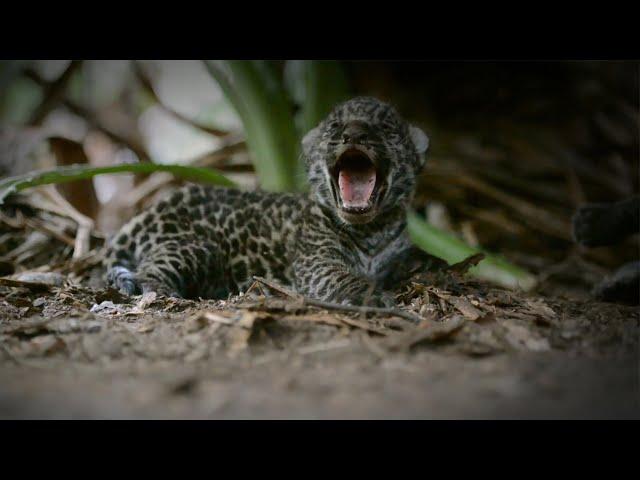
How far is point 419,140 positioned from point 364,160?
0.51 metres

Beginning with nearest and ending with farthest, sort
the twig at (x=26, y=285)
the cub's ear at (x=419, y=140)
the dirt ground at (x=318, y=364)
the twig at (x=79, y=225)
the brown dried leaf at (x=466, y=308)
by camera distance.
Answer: the dirt ground at (x=318, y=364), the brown dried leaf at (x=466, y=308), the twig at (x=26, y=285), the cub's ear at (x=419, y=140), the twig at (x=79, y=225)

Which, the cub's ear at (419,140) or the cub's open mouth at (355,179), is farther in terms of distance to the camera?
the cub's ear at (419,140)

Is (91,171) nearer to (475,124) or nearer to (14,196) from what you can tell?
(14,196)

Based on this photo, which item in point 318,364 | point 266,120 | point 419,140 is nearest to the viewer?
point 318,364

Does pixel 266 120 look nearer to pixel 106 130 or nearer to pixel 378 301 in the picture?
pixel 106 130

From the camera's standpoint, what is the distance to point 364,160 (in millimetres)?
3789

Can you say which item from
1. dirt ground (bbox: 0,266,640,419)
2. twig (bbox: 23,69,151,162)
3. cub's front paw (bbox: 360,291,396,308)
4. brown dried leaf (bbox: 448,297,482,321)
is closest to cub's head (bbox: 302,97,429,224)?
cub's front paw (bbox: 360,291,396,308)

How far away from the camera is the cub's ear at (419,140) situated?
409cm

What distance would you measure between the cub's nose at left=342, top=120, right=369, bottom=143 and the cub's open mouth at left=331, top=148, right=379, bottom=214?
111mm

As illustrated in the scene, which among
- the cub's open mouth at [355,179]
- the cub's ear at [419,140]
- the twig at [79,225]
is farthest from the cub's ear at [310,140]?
the twig at [79,225]

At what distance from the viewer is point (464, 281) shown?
3.79 meters

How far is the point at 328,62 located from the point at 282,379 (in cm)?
408

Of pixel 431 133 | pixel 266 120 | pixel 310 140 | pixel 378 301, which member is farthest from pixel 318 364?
pixel 431 133

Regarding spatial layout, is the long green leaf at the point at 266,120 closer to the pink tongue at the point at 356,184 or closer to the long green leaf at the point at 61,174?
the long green leaf at the point at 61,174
